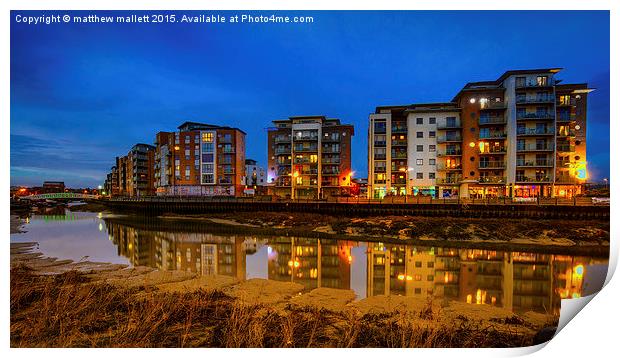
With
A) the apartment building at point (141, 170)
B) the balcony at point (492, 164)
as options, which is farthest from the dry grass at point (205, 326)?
the apartment building at point (141, 170)

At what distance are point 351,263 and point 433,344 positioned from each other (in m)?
8.51

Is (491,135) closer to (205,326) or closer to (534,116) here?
(534,116)

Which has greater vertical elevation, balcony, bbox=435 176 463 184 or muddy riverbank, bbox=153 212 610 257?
balcony, bbox=435 176 463 184

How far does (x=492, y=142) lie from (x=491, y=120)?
315 centimetres

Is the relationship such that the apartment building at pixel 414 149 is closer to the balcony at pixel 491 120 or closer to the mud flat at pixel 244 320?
the balcony at pixel 491 120

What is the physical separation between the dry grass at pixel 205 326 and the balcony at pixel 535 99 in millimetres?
43817

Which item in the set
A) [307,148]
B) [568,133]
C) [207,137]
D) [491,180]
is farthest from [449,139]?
[207,137]

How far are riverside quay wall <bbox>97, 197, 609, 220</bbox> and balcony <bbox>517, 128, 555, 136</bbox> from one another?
52.7 ft

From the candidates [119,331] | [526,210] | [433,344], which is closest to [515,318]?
[433,344]

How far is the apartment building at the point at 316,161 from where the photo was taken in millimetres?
51719

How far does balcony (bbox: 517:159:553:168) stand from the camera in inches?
1565

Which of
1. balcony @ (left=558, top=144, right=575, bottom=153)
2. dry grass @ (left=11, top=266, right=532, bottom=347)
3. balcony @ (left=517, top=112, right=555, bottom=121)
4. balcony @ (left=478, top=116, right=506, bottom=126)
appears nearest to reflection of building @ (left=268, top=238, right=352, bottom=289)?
dry grass @ (left=11, top=266, right=532, bottom=347)

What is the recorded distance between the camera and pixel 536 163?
40.2 meters

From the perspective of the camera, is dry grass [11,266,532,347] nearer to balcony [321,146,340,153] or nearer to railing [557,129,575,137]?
balcony [321,146,340,153]
